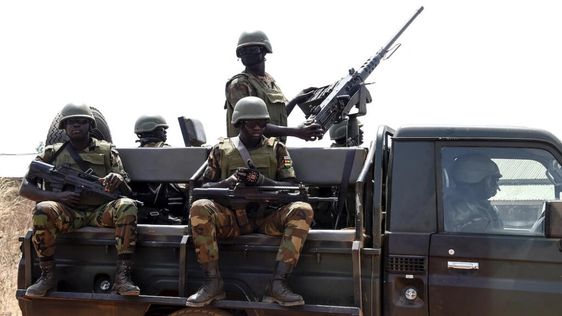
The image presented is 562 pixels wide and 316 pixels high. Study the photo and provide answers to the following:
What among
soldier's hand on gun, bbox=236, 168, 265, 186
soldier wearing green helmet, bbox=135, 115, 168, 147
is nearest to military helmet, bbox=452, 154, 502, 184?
soldier's hand on gun, bbox=236, 168, 265, 186

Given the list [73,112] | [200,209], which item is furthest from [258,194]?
[73,112]

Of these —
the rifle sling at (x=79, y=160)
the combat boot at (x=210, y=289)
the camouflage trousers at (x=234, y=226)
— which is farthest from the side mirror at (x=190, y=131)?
the combat boot at (x=210, y=289)

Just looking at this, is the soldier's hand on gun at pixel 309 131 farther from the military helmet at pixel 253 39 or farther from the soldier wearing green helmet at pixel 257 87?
the military helmet at pixel 253 39

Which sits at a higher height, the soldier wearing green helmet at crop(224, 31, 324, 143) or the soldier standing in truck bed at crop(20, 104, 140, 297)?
the soldier wearing green helmet at crop(224, 31, 324, 143)

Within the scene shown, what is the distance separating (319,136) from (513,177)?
188 cm

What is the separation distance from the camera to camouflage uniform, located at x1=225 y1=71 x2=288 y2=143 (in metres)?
5.39

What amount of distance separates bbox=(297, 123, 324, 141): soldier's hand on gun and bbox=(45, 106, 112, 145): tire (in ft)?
5.29

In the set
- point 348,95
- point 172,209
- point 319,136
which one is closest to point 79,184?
point 172,209

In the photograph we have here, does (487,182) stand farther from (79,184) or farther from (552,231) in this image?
(79,184)

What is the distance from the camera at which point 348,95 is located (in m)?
6.15

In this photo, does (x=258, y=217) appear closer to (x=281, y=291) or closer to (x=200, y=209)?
(x=200, y=209)

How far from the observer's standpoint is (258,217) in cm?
422

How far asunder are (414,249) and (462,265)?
0.92 ft

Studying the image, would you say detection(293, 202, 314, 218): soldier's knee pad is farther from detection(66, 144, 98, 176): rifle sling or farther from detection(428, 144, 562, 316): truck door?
detection(66, 144, 98, 176): rifle sling
